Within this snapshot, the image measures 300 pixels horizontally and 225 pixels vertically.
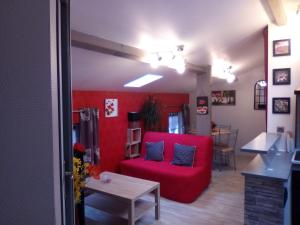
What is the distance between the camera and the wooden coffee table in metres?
2.82

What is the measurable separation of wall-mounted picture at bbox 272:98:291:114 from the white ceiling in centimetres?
101

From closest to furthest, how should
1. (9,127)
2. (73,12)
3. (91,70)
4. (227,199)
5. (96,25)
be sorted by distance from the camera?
(9,127) → (73,12) → (96,25) → (91,70) → (227,199)

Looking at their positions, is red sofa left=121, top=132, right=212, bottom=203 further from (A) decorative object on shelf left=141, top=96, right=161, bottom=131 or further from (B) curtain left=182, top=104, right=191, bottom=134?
(B) curtain left=182, top=104, right=191, bottom=134

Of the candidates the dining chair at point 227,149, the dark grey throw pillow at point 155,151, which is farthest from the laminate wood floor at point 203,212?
the dining chair at point 227,149

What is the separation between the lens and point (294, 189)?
2322mm

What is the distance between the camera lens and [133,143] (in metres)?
5.18

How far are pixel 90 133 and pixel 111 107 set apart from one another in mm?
795

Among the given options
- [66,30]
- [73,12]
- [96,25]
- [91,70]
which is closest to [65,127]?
[66,30]

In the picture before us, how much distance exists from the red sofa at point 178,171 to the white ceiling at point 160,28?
139cm

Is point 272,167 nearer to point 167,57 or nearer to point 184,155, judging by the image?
point 167,57

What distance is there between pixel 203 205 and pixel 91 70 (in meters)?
2.52

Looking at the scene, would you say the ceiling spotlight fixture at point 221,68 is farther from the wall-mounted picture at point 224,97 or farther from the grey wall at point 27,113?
the grey wall at point 27,113

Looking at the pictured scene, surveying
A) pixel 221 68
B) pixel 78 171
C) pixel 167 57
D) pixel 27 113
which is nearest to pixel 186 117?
pixel 221 68

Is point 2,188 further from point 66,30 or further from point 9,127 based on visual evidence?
point 66,30
